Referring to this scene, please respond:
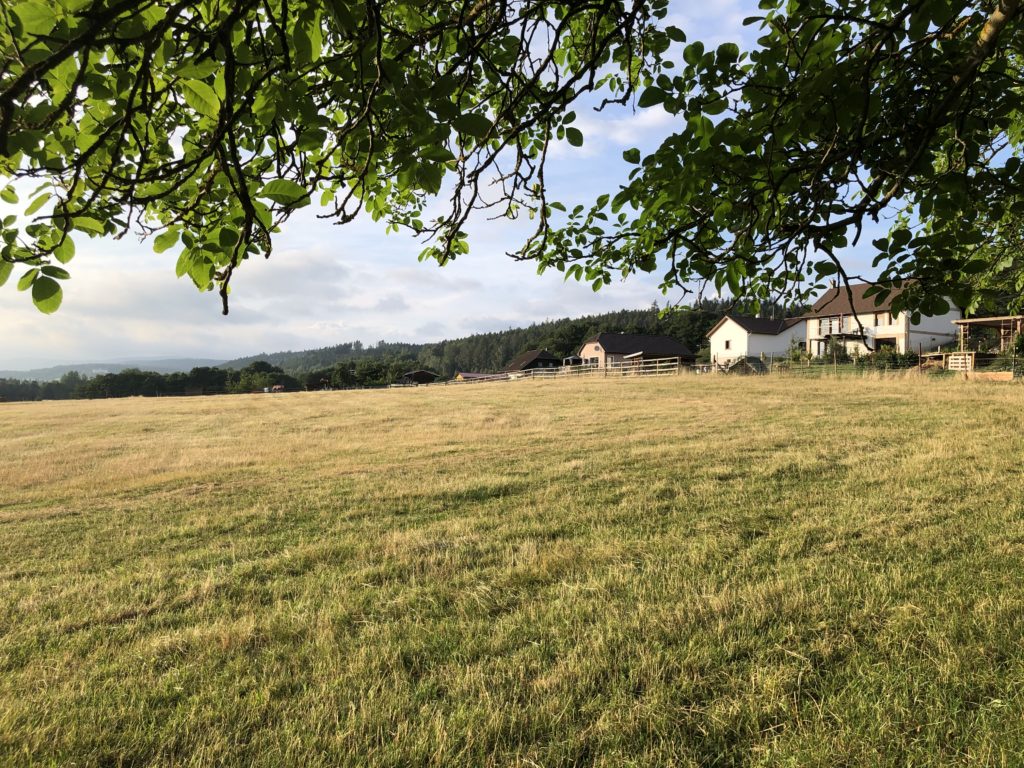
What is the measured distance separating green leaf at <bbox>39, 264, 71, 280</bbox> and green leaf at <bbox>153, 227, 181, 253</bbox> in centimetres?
50

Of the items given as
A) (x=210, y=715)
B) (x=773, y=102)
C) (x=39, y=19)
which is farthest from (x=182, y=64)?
(x=210, y=715)

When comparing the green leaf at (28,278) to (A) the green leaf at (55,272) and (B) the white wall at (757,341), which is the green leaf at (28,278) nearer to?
(A) the green leaf at (55,272)

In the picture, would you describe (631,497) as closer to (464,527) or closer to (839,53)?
(464,527)

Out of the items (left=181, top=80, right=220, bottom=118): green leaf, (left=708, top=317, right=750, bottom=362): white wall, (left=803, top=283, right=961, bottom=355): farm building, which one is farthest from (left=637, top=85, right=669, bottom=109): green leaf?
(left=708, top=317, right=750, bottom=362): white wall

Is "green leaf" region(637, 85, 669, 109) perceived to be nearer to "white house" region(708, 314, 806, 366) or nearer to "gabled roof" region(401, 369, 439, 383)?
"white house" region(708, 314, 806, 366)

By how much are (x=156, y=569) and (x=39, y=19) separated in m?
5.68

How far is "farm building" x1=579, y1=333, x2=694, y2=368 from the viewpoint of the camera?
67312mm

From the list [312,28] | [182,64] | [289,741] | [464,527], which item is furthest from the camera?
[464,527]

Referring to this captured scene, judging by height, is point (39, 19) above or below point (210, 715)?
above

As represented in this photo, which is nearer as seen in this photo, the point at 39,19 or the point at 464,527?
the point at 39,19

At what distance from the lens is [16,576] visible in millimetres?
5793

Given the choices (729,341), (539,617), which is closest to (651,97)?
(539,617)

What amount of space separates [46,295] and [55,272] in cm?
9

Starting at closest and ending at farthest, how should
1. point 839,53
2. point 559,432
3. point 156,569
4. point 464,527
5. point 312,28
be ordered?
point 312,28 < point 839,53 < point 156,569 < point 464,527 < point 559,432
